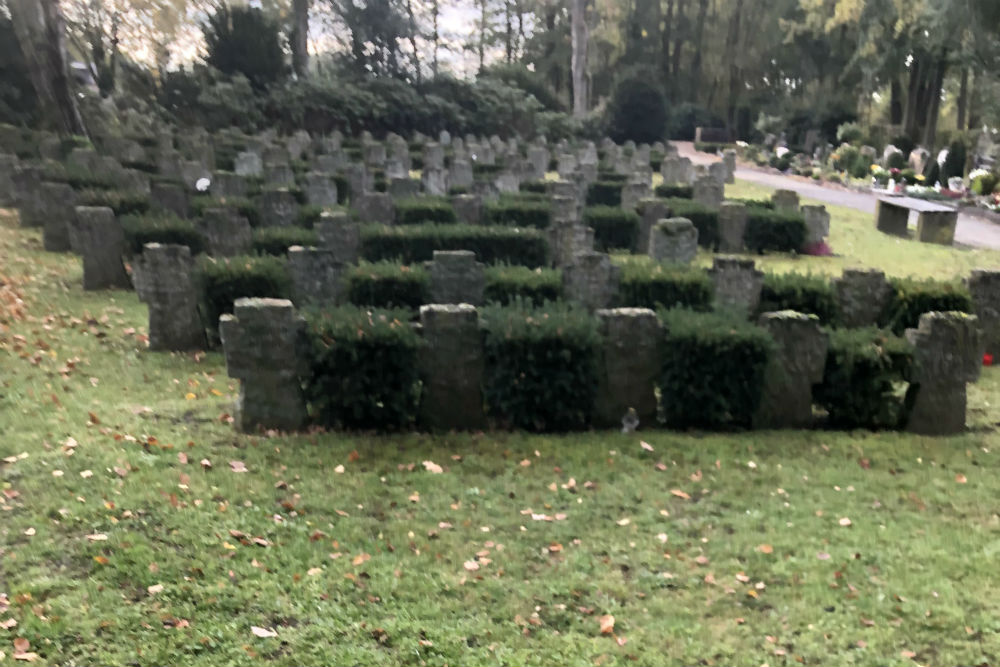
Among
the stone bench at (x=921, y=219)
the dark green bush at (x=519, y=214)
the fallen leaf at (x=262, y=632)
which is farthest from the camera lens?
the stone bench at (x=921, y=219)

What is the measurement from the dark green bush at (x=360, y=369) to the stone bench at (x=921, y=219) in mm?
13810

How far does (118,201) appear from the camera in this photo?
11578mm

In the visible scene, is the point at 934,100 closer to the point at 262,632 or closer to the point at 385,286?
the point at 385,286

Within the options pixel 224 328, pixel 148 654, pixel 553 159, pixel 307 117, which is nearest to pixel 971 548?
pixel 148 654

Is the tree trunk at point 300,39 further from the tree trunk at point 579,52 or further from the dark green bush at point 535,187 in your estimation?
the dark green bush at point 535,187

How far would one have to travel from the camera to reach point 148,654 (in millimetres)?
3432

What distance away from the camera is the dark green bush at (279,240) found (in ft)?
33.9

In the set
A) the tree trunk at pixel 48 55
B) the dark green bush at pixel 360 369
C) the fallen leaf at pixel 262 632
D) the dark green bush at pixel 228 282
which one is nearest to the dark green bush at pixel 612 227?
the dark green bush at pixel 228 282

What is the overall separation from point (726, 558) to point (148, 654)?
290cm

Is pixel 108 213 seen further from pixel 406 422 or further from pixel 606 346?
pixel 606 346

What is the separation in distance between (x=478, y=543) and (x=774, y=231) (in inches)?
466

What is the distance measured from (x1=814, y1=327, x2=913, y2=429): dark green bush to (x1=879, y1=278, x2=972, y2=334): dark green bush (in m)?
1.38

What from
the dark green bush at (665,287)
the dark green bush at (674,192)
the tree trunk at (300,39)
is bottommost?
the dark green bush at (665,287)

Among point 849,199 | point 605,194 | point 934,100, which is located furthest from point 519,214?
point 934,100
